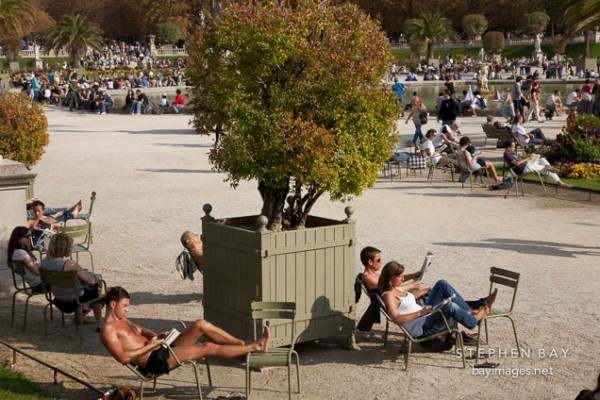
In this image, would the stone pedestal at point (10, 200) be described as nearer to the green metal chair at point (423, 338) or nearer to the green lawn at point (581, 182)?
the green metal chair at point (423, 338)

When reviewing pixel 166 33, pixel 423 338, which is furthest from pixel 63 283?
pixel 166 33

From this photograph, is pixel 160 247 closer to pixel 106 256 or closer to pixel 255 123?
pixel 106 256

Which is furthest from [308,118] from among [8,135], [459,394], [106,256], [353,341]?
[8,135]

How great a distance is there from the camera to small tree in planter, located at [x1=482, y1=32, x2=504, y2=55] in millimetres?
84500

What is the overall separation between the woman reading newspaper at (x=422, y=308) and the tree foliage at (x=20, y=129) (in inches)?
341

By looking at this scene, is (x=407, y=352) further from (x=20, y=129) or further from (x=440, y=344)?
(x=20, y=129)

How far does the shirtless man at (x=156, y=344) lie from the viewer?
7.48 m

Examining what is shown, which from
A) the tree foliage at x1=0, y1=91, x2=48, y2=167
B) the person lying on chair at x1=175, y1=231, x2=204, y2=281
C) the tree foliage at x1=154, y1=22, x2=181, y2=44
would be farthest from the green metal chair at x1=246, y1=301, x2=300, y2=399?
the tree foliage at x1=154, y1=22, x2=181, y2=44

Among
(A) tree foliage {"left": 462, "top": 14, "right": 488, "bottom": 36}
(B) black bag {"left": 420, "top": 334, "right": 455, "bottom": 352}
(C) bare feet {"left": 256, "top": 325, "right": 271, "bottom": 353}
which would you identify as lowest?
(B) black bag {"left": 420, "top": 334, "right": 455, "bottom": 352}

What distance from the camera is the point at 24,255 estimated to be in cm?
1021

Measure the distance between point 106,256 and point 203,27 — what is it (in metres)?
4.80

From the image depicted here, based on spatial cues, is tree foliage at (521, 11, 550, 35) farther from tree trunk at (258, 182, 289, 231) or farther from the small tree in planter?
tree trunk at (258, 182, 289, 231)

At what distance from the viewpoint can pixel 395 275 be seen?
855cm

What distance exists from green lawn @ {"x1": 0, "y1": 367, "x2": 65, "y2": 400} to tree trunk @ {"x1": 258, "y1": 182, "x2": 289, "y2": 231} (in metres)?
2.64
